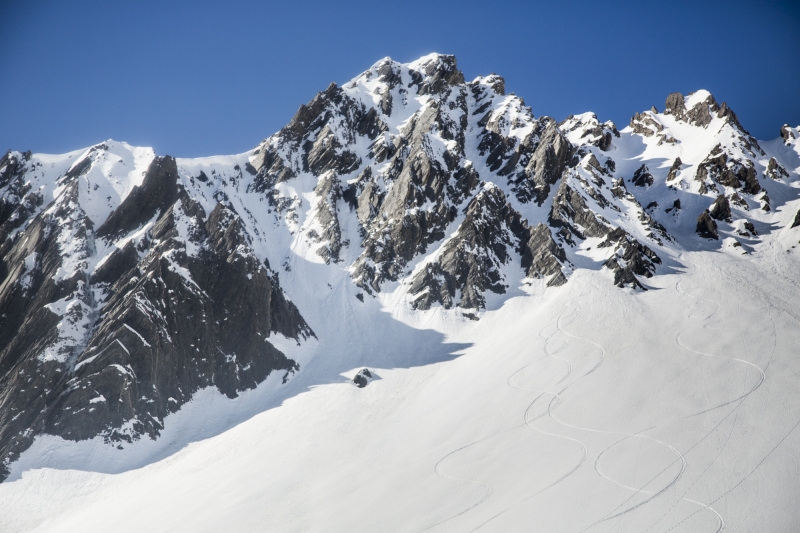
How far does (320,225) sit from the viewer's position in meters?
110

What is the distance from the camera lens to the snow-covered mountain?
206 feet

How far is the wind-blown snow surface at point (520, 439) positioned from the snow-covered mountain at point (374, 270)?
509 mm

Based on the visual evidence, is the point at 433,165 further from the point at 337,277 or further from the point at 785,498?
the point at 785,498

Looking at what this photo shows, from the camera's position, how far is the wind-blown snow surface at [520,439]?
4241cm

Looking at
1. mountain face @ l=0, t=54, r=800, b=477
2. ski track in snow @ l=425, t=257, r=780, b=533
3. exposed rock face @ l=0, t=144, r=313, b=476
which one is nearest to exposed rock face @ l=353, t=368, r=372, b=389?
mountain face @ l=0, t=54, r=800, b=477

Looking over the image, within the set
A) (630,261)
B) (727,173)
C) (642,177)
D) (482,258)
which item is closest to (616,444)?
(630,261)

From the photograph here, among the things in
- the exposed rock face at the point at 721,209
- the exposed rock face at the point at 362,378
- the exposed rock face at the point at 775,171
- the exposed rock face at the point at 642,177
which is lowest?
the exposed rock face at the point at 362,378

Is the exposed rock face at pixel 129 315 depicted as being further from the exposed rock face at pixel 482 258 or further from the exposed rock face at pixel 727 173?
the exposed rock face at pixel 727 173

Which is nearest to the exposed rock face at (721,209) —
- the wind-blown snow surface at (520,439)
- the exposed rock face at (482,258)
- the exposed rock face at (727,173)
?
the exposed rock face at (727,173)

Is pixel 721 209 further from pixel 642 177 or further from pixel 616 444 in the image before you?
pixel 616 444

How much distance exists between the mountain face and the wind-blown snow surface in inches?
319

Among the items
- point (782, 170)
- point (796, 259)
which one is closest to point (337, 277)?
point (796, 259)

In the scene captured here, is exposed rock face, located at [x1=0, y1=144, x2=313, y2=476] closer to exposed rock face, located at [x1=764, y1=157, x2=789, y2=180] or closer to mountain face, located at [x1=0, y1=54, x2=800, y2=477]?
mountain face, located at [x1=0, y1=54, x2=800, y2=477]

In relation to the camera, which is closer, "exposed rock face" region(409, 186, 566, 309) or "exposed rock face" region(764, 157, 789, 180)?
"exposed rock face" region(409, 186, 566, 309)
